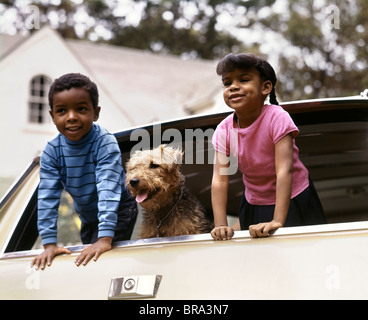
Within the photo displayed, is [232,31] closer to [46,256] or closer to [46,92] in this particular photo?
[46,92]

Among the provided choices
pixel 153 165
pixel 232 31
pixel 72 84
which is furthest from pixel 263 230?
pixel 232 31

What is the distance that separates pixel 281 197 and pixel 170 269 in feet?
2.15

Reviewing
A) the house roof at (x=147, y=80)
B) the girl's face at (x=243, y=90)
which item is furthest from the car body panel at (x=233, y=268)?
the house roof at (x=147, y=80)

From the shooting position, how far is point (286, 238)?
6.33ft

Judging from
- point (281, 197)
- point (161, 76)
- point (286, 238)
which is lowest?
point (286, 238)

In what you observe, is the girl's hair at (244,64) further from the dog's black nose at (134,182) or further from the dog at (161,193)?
the dog's black nose at (134,182)

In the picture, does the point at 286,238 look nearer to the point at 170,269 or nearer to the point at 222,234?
the point at 222,234

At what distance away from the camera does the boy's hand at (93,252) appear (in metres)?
2.30


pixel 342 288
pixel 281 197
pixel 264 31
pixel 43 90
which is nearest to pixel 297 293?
pixel 342 288

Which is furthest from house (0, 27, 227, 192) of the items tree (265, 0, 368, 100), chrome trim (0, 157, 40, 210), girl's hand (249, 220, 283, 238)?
girl's hand (249, 220, 283, 238)

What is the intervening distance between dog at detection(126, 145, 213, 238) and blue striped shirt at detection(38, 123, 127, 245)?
12 cm

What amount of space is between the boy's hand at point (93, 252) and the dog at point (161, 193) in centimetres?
47

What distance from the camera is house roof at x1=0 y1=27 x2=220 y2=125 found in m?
22.6

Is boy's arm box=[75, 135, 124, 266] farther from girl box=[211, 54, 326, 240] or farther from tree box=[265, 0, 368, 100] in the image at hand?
tree box=[265, 0, 368, 100]
